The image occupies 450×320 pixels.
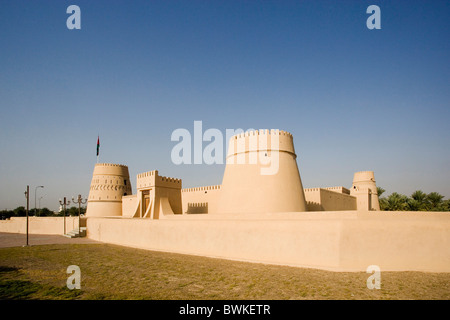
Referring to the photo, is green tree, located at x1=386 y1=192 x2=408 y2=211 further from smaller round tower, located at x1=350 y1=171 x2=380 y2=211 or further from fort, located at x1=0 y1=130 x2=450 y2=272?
fort, located at x1=0 y1=130 x2=450 y2=272

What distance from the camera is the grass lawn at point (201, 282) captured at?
6711mm

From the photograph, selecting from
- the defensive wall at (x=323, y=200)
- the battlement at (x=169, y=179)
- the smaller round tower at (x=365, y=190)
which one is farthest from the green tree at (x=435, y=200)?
the battlement at (x=169, y=179)

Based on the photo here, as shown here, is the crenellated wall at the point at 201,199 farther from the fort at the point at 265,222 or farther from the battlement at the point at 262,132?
the battlement at the point at 262,132

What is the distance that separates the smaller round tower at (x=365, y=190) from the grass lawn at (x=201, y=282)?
25138 mm

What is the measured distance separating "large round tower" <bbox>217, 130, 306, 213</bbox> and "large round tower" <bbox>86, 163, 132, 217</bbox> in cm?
1721

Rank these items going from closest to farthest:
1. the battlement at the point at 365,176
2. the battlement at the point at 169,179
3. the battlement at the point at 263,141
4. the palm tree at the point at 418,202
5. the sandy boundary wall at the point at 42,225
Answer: the battlement at the point at 263,141, the battlement at the point at 169,179, the sandy boundary wall at the point at 42,225, the palm tree at the point at 418,202, the battlement at the point at 365,176

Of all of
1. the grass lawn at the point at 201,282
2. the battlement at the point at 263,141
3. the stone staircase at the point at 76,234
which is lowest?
the stone staircase at the point at 76,234

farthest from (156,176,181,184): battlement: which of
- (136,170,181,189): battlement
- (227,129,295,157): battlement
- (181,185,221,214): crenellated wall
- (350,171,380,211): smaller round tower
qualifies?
(350,171,380,211): smaller round tower

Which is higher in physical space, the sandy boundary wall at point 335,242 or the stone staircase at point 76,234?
the sandy boundary wall at point 335,242

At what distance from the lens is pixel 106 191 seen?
97.5 ft
